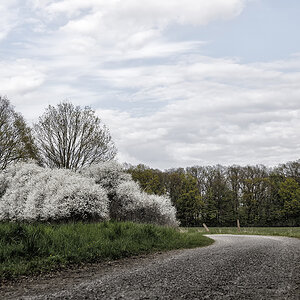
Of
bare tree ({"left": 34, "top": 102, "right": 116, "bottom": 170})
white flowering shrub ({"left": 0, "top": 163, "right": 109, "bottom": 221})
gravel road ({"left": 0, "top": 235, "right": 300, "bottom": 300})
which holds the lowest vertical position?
gravel road ({"left": 0, "top": 235, "right": 300, "bottom": 300})

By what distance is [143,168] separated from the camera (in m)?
55.6

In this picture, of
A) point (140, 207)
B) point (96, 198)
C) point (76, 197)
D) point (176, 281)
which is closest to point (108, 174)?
point (140, 207)

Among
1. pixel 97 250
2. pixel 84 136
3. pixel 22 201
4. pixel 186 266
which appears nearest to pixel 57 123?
pixel 84 136

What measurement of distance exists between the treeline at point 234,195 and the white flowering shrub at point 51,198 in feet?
92.3

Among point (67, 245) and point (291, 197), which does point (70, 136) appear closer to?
point (67, 245)

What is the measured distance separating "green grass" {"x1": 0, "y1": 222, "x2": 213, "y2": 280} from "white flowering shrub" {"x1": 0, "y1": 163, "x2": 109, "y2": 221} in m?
5.73

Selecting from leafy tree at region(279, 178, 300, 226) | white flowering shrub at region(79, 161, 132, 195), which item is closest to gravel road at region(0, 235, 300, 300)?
white flowering shrub at region(79, 161, 132, 195)

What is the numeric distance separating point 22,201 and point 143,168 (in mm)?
32490

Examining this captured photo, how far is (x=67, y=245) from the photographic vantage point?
10.3m

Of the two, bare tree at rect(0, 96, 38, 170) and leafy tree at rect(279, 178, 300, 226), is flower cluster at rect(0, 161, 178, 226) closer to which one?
bare tree at rect(0, 96, 38, 170)

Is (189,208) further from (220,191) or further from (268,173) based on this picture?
(268,173)

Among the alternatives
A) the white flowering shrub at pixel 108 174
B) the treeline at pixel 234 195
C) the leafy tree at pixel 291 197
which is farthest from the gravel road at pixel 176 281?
the leafy tree at pixel 291 197

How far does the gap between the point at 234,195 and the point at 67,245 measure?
51.1 m

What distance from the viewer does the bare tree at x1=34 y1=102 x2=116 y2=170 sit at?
1211 inches
